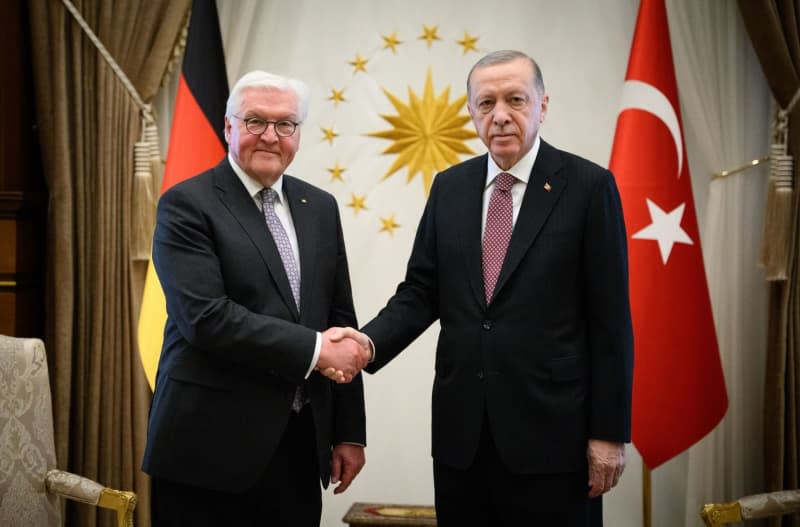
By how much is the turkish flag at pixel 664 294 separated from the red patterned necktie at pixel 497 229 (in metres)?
1.23

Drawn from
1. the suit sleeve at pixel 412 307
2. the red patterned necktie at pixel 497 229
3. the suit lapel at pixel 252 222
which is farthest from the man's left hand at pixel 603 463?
the suit lapel at pixel 252 222

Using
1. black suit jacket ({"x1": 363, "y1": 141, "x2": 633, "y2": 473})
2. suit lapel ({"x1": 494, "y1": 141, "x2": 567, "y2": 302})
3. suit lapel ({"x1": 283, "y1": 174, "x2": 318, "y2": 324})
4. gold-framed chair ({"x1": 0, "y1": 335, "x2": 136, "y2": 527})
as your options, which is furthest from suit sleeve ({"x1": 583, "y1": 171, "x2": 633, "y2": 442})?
gold-framed chair ({"x1": 0, "y1": 335, "x2": 136, "y2": 527})

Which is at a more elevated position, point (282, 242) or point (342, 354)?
point (282, 242)

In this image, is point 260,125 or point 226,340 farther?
point 260,125

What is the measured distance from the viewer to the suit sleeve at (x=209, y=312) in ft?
6.29

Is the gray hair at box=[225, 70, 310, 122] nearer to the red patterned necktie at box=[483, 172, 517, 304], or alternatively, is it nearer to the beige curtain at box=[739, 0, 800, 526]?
the red patterned necktie at box=[483, 172, 517, 304]

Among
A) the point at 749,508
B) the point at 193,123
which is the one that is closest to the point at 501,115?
the point at 749,508

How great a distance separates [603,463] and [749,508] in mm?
653

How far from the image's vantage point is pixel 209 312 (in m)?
1.92

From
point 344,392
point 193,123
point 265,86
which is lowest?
point 344,392

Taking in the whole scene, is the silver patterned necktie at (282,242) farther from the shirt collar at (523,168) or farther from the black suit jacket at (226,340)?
the shirt collar at (523,168)

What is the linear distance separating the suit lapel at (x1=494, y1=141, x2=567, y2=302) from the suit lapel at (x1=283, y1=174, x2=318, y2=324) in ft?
1.61

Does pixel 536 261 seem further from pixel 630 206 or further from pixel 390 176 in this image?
pixel 390 176

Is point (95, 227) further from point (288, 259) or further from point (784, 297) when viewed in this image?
point (784, 297)
